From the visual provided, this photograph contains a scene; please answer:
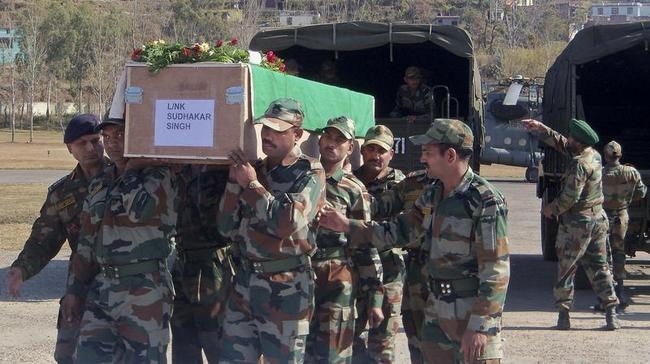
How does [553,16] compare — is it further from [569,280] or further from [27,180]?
[569,280]

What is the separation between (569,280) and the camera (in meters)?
10.3

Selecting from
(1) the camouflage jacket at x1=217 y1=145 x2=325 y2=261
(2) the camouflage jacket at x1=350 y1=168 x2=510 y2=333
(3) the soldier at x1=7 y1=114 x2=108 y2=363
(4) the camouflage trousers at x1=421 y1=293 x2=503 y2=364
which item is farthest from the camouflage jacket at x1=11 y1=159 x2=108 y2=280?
(4) the camouflage trousers at x1=421 y1=293 x2=503 y2=364

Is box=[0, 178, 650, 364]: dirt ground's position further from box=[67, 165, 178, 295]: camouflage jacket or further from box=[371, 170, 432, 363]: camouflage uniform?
box=[67, 165, 178, 295]: camouflage jacket

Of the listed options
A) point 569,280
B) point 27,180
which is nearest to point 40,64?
point 27,180

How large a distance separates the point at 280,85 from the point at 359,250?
3.55 ft

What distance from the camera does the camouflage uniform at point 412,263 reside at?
7098 mm

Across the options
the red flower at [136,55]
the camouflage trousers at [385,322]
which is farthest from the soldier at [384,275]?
the red flower at [136,55]

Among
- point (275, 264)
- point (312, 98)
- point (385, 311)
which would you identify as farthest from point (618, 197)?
point (275, 264)

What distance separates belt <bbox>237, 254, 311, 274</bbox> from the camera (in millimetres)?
5859

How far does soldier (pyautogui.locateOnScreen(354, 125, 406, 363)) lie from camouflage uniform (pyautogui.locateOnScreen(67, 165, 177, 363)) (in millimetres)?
1304

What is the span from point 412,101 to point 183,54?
7098 millimetres

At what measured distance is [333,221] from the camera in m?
5.93

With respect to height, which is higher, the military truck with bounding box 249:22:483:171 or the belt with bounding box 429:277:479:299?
the military truck with bounding box 249:22:483:171

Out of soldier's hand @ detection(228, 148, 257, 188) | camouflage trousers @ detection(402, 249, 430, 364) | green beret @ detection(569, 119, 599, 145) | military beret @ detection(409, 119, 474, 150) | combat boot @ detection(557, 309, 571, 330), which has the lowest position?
combat boot @ detection(557, 309, 571, 330)
